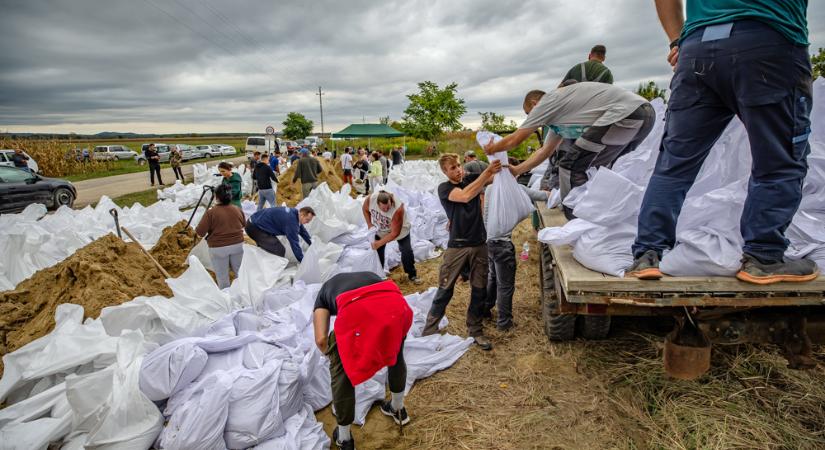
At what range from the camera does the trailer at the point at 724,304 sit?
1.52m

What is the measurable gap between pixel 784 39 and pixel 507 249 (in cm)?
215

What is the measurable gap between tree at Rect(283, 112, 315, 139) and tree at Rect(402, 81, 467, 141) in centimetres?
2141

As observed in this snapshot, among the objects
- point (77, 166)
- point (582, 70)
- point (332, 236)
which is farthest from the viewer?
point (77, 166)

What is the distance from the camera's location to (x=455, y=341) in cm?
334

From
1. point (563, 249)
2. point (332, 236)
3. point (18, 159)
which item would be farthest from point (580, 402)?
point (18, 159)

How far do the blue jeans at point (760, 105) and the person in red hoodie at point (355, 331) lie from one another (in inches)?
63.4

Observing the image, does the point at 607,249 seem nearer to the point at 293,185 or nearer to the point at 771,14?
the point at 771,14

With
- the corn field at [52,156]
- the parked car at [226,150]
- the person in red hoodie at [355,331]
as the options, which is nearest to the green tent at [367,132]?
the corn field at [52,156]

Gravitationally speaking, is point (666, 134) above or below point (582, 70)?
below

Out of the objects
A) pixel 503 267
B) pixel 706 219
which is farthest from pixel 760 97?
pixel 503 267

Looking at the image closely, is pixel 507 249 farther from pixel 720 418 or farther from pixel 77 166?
pixel 77 166

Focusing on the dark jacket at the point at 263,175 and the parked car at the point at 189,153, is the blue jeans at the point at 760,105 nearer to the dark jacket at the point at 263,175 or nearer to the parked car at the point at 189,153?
the dark jacket at the point at 263,175

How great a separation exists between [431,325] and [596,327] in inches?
51.6

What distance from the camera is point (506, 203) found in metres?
3.16
